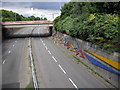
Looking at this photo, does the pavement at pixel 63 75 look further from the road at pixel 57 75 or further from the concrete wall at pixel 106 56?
the concrete wall at pixel 106 56

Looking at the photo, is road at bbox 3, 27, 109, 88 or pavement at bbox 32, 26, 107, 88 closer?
pavement at bbox 32, 26, 107, 88

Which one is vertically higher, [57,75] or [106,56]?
[106,56]

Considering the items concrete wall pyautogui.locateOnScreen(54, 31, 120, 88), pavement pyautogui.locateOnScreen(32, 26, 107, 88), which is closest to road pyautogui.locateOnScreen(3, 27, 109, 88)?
pavement pyautogui.locateOnScreen(32, 26, 107, 88)

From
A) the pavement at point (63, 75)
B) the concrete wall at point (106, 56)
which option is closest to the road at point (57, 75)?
the pavement at point (63, 75)

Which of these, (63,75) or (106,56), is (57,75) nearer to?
(63,75)

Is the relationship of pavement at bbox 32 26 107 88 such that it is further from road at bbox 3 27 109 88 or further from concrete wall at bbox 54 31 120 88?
concrete wall at bbox 54 31 120 88

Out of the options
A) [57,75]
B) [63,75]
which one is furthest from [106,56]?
[57,75]

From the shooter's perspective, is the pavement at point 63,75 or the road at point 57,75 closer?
the pavement at point 63,75

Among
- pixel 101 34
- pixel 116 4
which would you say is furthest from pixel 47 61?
pixel 116 4

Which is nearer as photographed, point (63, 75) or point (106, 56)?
point (106, 56)

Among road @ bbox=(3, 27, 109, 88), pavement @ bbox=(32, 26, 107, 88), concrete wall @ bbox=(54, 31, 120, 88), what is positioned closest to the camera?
concrete wall @ bbox=(54, 31, 120, 88)

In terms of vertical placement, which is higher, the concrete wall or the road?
the concrete wall

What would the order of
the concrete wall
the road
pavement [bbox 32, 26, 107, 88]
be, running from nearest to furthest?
1. the concrete wall
2. pavement [bbox 32, 26, 107, 88]
3. the road

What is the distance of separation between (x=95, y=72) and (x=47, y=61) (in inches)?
358
